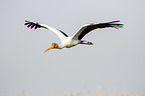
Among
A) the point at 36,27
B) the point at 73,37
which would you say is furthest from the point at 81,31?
the point at 36,27

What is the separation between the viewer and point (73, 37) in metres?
12.8

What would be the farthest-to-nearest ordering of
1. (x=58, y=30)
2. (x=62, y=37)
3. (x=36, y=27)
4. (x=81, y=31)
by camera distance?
(x=36, y=27), (x=58, y=30), (x=62, y=37), (x=81, y=31)

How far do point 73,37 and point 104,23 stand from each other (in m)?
1.56

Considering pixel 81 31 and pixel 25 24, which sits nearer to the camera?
pixel 81 31

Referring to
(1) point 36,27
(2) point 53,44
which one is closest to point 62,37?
(2) point 53,44

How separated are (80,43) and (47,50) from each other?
5.04 feet

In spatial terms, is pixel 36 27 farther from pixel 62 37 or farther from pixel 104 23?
pixel 104 23

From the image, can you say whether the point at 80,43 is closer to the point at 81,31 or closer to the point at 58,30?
the point at 81,31

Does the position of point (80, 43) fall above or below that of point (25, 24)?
below

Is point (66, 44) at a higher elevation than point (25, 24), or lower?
lower

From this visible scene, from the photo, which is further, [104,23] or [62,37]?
[62,37]

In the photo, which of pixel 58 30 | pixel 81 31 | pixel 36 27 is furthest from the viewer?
pixel 36 27

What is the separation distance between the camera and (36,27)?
15656 millimetres

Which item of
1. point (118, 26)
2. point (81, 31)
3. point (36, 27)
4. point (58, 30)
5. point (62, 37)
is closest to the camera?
point (118, 26)
